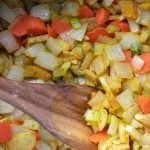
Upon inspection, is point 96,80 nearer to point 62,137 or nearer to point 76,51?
point 76,51

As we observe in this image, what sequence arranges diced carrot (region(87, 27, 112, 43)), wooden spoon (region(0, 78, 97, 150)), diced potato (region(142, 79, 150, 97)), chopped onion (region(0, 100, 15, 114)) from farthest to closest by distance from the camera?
diced carrot (region(87, 27, 112, 43)) → chopped onion (region(0, 100, 15, 114)) → diced potato (region(142, 79, 150, 97)) → wooden spoon (region(0, 78, 97, 150))

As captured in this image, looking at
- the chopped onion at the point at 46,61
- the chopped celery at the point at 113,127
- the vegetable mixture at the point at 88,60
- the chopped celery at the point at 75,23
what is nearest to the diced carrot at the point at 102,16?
the vegetable mixture at the point at 88,60

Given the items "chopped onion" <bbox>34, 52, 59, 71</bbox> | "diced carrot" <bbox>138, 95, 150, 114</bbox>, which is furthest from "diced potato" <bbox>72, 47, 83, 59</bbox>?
"diced carrot" <bbox>138, 95, 150, 114</bbox>

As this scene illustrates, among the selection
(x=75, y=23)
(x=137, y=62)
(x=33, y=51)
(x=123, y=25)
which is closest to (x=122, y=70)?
(x=137, y=62)

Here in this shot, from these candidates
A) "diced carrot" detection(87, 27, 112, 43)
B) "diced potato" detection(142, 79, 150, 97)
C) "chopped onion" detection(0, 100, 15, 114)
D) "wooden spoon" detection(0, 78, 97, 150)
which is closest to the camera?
"wooden spoon" detection(0, 78, 97, 150)

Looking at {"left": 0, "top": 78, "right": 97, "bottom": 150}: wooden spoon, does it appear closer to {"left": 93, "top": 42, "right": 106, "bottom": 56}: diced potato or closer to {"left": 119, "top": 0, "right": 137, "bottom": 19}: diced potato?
→ {"left": 93, "top": 42, "right": 106, "bottom": 56}: diced potato
